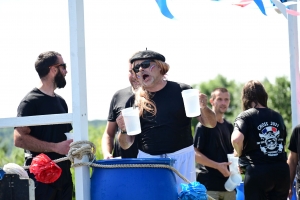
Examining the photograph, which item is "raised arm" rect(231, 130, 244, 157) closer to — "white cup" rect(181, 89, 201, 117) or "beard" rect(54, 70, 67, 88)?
"white cup" rect(181, 89, 201, 117)

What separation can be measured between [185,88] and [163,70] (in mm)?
246

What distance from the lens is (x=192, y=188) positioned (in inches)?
162

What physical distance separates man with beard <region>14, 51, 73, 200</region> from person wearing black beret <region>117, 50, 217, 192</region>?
788mm

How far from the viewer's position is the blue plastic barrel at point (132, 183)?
4.01 metres

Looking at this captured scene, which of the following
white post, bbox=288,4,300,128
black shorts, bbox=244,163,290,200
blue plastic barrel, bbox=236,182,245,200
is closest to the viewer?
black shorts, bbox=244,163,290,200

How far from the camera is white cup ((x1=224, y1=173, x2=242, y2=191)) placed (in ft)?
23.4

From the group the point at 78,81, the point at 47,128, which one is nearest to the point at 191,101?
the point at 78,81

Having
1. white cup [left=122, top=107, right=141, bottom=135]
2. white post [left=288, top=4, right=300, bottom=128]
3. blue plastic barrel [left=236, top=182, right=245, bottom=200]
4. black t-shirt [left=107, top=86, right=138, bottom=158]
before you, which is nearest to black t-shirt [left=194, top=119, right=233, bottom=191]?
blue plastic barrel [left=236, top=182, right=245, bottom=200]

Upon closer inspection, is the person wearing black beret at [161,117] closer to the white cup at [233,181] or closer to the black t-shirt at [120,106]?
the black t-shirt at [120,106]

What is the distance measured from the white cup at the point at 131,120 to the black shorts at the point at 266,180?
71.5 inches

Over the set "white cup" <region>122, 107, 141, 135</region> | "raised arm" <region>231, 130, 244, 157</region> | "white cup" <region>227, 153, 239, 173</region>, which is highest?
"white cup" <region>122, 107, 141, 135</region>

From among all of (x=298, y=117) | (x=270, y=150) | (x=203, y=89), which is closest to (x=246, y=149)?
(x=270, y=150)

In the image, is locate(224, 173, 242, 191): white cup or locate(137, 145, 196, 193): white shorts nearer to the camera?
locate(137, 145, 196, 193): white shorts

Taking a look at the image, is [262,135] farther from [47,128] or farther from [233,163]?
[47,128]
